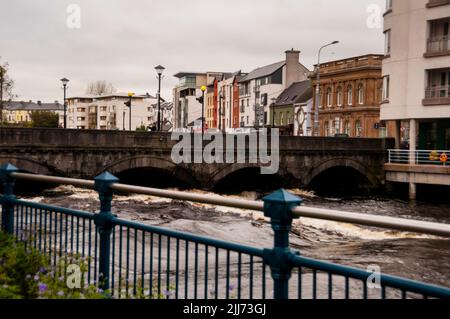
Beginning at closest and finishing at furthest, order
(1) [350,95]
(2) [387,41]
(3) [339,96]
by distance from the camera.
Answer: (2) [387,41] → (1) [350,95] → (3) [339,96]

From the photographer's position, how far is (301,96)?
73562 millimetres

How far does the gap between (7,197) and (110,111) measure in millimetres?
138013

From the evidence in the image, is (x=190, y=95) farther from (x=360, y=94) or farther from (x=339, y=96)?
(x=360, y=94)

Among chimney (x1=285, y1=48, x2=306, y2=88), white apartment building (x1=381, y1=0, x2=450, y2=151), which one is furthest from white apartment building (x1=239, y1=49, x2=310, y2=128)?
white apartment building (x1=381, y1=0, x2=450, y2=151)

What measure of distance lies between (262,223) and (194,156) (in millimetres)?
11931

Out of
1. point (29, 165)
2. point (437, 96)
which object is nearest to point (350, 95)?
point (437, 96)

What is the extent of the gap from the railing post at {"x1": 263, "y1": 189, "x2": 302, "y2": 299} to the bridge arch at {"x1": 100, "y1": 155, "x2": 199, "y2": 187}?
26146 mm

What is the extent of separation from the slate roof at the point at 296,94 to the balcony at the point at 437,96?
35.8 meters

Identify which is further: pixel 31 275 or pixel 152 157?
pixel 152 157

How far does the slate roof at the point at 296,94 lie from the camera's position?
7276 centimetres

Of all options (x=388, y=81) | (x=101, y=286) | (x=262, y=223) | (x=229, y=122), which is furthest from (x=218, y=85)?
(x=101, y=286)

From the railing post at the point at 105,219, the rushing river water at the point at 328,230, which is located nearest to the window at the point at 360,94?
the rushing river water at the point at 328,230

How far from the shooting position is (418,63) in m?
35.7
